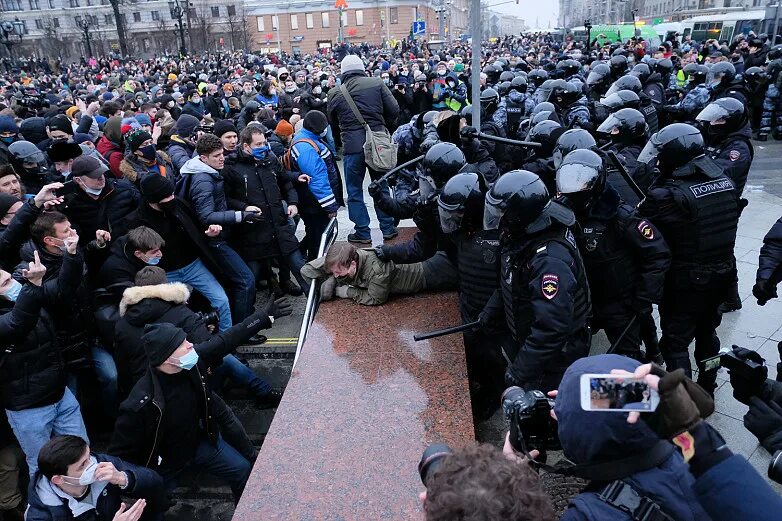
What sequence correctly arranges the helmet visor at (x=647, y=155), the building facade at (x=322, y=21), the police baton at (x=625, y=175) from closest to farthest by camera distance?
the police baton at (x=625, y=175) < the helmet visor at (x=647, y=155) < the building facade at (x=322, y=21)

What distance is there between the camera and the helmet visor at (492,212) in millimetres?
3323

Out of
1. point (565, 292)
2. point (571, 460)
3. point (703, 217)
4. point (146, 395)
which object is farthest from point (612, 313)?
point (146, 395)

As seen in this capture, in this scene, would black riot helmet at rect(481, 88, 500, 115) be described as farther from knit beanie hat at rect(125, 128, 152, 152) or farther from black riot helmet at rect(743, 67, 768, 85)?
black riot helmet at rect(743, 67, 768, 85)

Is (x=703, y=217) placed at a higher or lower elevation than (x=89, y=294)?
higher

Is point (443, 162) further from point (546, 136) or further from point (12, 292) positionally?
point (12, 292)

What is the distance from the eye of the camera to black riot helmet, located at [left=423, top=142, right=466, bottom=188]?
447 cm

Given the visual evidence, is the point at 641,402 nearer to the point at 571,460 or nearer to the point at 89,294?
the point at 571,460

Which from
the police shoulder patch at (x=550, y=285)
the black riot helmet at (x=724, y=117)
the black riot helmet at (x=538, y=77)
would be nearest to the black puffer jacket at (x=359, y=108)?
the black riot helmet at (x=724, y=117)

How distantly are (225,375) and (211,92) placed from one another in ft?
38.3

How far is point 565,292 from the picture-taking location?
2.99m

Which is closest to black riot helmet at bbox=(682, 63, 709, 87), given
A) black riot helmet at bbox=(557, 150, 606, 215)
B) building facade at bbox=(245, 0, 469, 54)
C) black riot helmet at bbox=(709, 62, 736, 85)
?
black riot helmet at bbox=(709, 62, 736, 85)

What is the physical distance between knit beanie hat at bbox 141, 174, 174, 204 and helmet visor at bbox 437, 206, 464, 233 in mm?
2504

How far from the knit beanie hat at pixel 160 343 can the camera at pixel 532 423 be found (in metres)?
2.00

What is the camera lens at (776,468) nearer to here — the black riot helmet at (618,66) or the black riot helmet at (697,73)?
the black riot helmet at (697,73)
